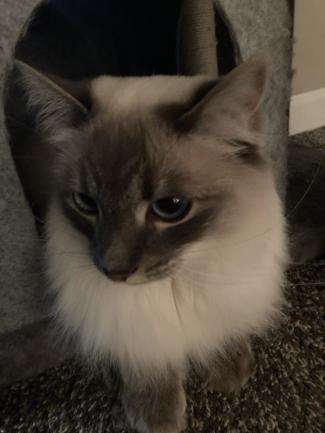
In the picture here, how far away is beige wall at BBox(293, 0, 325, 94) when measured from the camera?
212 centimetres

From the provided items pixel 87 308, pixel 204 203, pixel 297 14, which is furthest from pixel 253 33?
pixel 297 14

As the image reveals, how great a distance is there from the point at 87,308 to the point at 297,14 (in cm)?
167

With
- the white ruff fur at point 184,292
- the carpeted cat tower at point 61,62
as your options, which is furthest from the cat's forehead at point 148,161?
the carpeted cat tower at point 61,62

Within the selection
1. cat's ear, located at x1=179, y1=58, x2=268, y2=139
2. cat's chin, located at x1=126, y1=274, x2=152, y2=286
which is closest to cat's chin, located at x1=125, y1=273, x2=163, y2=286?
cat's chin, located at x1=126, y1=274, x2=152, y2=286

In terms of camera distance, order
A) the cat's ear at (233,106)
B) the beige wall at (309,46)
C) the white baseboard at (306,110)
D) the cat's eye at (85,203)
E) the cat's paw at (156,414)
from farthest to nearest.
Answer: the white baseboard at (306,110) < the beige wall at (309,46) < the cat's paw at (156,414) < the cat's eye at (85,203) < the cat's ear at (233,106)

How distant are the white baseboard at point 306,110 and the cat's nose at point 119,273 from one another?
5.68 ft

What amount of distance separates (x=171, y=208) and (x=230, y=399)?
622 mm

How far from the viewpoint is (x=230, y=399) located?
1.27 metres

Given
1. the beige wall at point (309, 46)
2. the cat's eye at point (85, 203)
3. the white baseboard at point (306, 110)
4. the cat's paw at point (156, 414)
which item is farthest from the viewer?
the white baseboard at point (306, 110)

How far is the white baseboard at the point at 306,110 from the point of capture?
7.79 feet

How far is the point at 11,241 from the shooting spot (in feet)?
4.12

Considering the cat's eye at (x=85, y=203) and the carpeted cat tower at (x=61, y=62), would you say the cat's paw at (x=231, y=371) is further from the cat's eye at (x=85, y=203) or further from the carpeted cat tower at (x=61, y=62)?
the cat's eye at (x=85, y=203)

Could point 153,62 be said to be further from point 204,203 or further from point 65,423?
point 65,423

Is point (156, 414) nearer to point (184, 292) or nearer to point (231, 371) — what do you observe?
point (231, 371)
